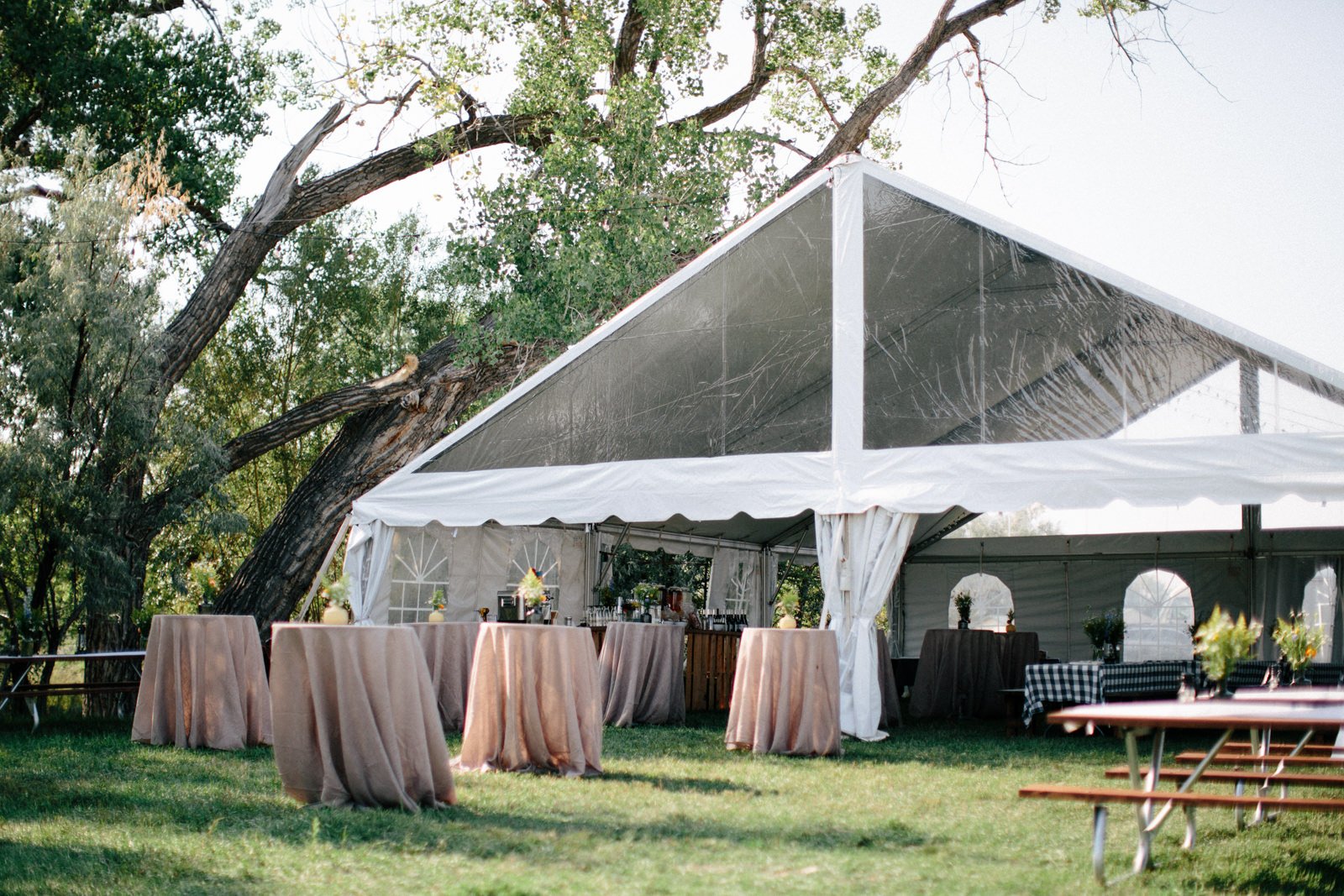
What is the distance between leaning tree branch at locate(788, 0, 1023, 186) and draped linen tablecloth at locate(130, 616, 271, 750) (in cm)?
892

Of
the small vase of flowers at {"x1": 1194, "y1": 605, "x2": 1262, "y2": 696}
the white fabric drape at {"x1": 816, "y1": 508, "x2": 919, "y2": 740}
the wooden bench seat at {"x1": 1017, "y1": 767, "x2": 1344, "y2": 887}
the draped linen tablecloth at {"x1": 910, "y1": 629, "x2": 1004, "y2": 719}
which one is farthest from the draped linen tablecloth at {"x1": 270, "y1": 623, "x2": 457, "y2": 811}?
the draped linen tablecloth at {"x1": 910, "y1": 629, "x2": 1004, "y2": 719}

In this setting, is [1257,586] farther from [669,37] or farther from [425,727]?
[425,727]

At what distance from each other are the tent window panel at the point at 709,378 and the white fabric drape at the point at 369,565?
619 mm

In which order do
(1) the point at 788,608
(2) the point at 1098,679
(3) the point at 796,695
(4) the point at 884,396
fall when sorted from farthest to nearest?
(2) the point at 1098,679
(4) the point at 884,396
(1) the point at 788,608
(3) the point at 796,695

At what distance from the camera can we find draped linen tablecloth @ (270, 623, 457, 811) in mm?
4844

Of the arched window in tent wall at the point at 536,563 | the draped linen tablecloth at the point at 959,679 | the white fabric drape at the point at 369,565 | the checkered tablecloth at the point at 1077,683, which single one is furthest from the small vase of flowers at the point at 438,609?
the draped linen tablecloth at the point at 959,679

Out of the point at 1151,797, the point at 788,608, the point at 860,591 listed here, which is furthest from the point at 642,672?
the point at 1151,797

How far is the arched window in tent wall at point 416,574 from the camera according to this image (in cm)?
1019

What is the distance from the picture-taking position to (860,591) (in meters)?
→ 8.01

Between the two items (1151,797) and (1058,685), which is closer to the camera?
(1151,797)

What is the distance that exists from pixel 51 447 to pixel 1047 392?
22.5 feet

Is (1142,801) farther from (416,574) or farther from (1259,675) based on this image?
(416,574)

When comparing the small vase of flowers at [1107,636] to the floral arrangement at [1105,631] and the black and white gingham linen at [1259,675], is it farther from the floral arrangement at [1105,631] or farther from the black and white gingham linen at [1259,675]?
the black and white gingham linen at [1259,675]

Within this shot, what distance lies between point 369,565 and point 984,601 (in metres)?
7.85
